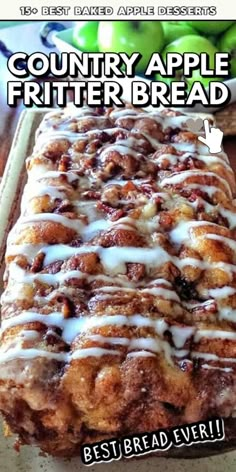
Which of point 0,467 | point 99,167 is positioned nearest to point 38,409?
point 0,467

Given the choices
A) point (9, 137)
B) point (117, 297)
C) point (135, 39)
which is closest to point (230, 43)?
point (135, 39)

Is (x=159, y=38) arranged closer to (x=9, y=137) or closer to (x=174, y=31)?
(x=174, y=31)

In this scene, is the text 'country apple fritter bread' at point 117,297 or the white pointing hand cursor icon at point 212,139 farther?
the white pointing hand cursor icon at point 212,139

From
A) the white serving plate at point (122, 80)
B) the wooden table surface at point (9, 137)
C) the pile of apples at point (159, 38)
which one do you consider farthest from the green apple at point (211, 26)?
the wooden table surface at point (9, 137)

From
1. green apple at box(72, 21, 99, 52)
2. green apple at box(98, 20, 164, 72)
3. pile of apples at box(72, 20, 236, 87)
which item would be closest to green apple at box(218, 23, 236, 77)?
pile of apples at box(72, 20, 236, 87)

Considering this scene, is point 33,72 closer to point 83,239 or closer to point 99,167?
point 99,167

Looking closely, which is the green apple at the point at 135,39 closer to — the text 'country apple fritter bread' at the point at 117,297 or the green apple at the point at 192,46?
the green apple at the point at 192,46
